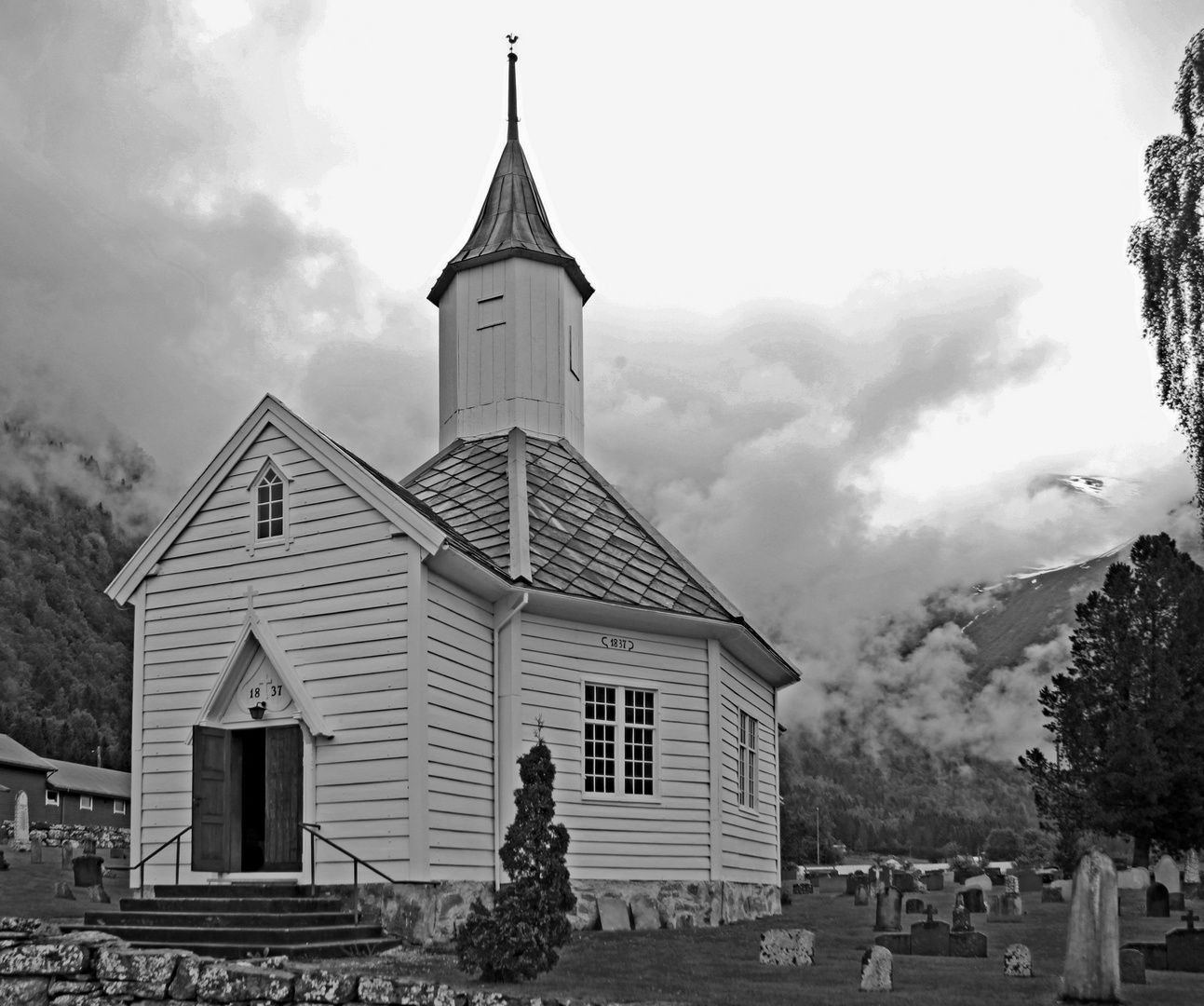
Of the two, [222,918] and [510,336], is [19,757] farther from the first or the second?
[222,918]

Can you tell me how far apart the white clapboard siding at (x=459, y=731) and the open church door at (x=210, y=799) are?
2.90 metres

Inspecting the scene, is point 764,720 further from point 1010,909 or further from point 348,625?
point 348,625

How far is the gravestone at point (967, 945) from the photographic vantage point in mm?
14586

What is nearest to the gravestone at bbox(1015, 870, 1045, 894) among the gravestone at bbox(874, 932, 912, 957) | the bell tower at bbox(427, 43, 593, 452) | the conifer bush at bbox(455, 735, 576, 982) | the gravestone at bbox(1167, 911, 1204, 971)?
the bell tower at bbox(427, 43, 593, 452)

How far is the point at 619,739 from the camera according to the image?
19.0 meters

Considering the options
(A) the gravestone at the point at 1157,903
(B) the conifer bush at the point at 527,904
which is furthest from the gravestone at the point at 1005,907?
(B) the conifer bush at the point at 527,904

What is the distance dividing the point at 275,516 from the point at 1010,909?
13.9 m

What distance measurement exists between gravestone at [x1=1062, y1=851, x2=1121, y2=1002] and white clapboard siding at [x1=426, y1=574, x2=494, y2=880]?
7528 mm

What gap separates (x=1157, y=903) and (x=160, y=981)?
16151mm

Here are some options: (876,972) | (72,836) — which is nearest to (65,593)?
(72,836)

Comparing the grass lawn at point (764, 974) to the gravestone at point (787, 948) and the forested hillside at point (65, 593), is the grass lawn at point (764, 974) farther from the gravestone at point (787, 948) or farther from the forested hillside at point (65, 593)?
the forested hillside at point (65, 593)

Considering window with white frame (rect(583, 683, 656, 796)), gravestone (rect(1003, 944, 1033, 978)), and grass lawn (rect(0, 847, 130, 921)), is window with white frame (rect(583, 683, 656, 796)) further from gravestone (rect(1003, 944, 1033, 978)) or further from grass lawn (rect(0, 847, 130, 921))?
gravestone (rect(1003, 944, 1033, 978))

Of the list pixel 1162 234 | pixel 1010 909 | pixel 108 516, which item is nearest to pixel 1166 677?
pixel 1010 909

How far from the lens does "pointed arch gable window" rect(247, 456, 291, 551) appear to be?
1697 centimetres
